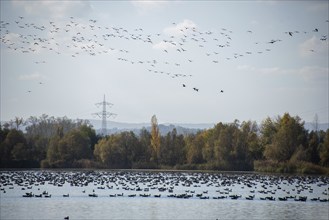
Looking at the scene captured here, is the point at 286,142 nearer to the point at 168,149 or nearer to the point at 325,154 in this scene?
the point at 325,154

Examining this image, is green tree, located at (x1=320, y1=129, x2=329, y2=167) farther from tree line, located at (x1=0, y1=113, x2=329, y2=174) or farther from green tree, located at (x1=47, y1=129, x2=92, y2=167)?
green tree, located at (x1=47, y1=129, x2=92, y2=167)

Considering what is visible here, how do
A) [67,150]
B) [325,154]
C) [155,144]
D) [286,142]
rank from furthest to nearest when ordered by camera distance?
[155,144]
[67,150]
[286,142]
[325,154]

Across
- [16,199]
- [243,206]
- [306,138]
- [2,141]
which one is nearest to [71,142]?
[2,141]

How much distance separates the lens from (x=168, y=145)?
12975 cm

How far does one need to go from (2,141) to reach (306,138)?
197 ft

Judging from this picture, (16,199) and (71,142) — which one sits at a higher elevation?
(71,142)

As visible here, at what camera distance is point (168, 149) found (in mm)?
129375

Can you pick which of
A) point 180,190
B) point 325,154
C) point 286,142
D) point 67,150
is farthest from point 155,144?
point 180,190

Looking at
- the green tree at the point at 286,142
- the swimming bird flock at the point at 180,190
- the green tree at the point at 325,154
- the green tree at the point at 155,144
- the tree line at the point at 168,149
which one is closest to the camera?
the swimming bird flock at the point at 180,190

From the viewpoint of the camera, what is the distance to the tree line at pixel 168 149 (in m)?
111

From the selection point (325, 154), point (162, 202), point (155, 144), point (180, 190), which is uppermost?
point (155, 144)

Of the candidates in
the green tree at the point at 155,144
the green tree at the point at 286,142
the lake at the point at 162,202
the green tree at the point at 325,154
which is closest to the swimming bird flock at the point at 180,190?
the lake at the point at 162,202

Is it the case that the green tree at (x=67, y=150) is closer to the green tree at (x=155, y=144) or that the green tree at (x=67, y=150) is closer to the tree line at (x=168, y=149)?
the tree line at (x=168, y=149)

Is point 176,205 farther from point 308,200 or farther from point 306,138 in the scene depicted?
point 306,138
